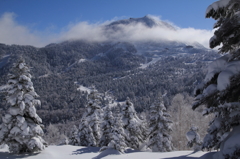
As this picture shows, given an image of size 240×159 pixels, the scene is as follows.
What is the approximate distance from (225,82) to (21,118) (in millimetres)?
Answer: 14477

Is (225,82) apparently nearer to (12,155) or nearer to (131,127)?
(12,155)

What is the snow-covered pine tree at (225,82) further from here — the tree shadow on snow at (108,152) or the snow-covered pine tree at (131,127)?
the snow-covered pine tree at (131,127)

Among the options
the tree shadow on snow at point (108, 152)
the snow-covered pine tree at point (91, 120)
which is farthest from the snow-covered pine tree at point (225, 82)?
the snow-covered pine tree at point (91, 120)

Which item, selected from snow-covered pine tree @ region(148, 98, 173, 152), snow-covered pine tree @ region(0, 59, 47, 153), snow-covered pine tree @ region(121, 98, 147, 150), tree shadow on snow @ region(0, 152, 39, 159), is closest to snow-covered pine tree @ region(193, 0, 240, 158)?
snow-covered pine tree @ region(0, 59, 47, 153)

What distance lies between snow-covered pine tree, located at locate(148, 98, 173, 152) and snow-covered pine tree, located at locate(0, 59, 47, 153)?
14045mm

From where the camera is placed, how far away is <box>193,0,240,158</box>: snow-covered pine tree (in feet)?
17.0

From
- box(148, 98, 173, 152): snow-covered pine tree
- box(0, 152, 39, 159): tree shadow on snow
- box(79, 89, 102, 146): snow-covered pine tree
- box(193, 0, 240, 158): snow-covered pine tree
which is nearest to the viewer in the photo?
box(193, 0, 240, 158): snow-covered pine tree

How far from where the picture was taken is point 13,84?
48.8 ft

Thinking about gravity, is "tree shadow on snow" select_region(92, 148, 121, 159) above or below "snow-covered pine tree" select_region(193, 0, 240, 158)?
below

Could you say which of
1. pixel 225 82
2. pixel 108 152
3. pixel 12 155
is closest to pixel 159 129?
pixel 108 152

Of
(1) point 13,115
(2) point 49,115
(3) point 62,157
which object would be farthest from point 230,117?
(2) point 49,115

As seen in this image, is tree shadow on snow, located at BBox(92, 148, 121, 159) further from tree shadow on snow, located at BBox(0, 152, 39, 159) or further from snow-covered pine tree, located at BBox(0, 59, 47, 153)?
tree shadow on snow, located at BBox(0, 152, 39, 159)

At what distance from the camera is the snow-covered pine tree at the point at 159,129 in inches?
923

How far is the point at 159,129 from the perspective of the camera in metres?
23.9
